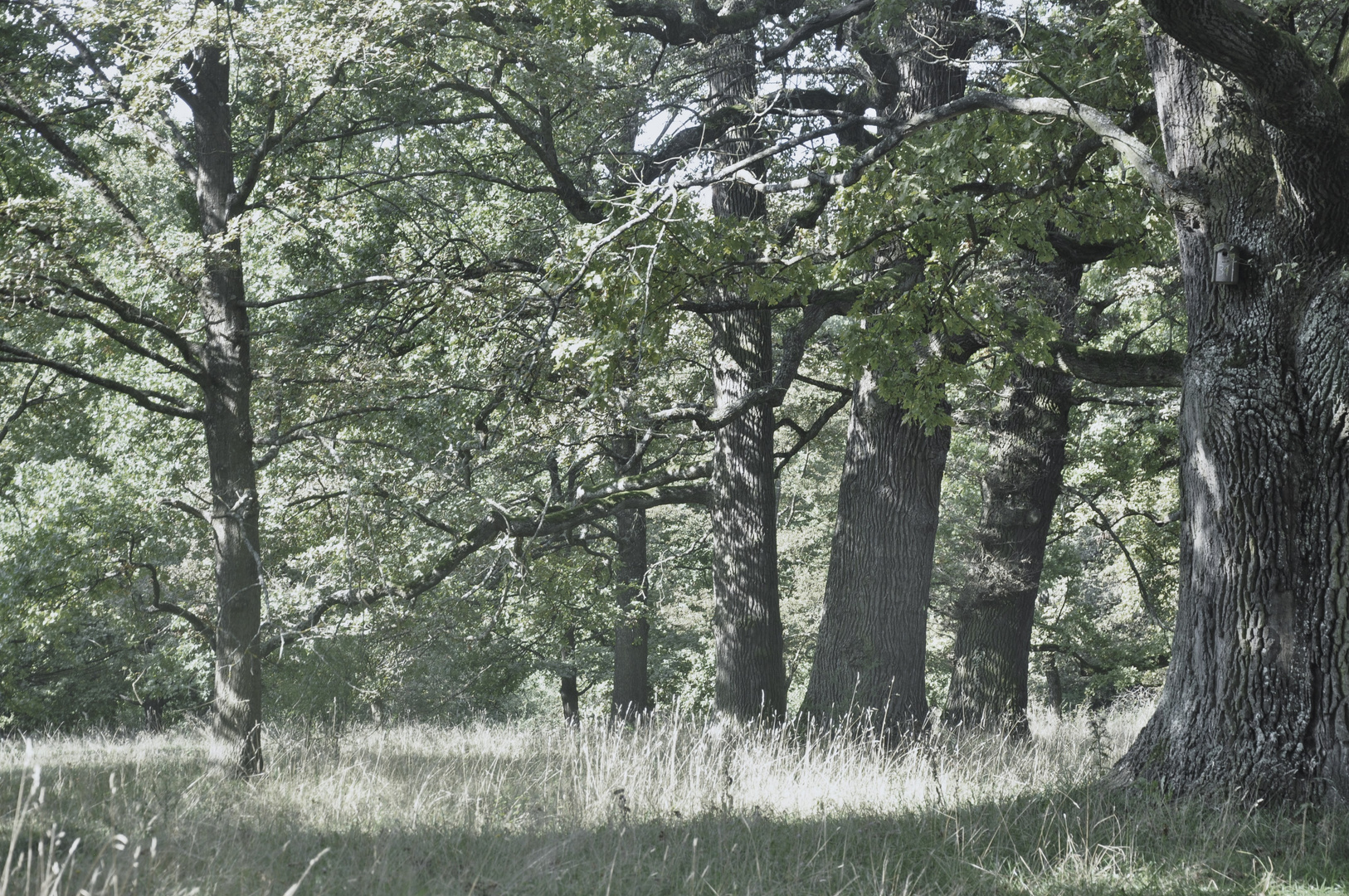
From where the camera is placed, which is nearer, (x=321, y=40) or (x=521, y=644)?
(x=321, y=40)

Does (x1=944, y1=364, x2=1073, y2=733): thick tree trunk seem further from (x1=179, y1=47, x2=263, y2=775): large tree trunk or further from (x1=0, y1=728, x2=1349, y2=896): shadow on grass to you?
(x1=179, y1=47, x2=263, y2=775): large tree trunk

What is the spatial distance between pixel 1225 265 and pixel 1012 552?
581 cm

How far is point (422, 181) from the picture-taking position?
41.9 feet

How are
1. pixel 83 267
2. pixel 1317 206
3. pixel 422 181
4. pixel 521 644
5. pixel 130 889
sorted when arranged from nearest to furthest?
pixel 130 889
pixel 1317 206
pixel 83 267
pixel 422 181
pixel 521 644

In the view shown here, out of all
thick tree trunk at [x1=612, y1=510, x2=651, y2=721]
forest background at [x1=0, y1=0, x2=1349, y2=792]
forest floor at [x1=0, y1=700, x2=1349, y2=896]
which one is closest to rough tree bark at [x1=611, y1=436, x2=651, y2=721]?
thick tree trunk at [x1=612, y1=510, x2=651, y2=721]

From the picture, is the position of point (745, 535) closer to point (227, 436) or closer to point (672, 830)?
point (227, 436)

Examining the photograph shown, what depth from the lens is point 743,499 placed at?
11305mm

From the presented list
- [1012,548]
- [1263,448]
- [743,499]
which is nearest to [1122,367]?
[1263,448]

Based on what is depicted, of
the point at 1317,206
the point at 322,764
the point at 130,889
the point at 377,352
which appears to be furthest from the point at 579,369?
the point at 130,889

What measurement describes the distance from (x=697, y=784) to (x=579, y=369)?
488 cm

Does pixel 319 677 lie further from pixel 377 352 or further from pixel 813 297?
pixel 813 297

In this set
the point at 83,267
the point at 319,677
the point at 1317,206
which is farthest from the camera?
the point at 319,677

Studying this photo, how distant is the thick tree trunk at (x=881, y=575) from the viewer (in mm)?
10547

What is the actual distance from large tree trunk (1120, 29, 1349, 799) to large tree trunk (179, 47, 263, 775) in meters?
6.72
